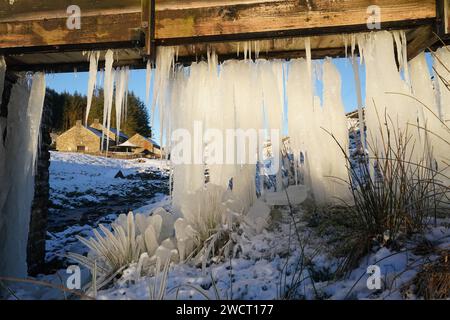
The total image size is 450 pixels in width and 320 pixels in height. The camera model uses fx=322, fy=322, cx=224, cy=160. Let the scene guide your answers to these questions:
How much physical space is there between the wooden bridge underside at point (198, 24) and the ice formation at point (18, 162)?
754 millimetres

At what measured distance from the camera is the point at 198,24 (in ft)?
10.2

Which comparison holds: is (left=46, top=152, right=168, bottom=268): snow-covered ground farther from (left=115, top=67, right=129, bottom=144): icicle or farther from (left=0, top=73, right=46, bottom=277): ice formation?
(left=115, top=67, right=129, bottom=144): icicle

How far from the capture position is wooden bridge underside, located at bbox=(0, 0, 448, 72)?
2.96 meters

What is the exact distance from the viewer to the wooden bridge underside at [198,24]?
296 centimetres

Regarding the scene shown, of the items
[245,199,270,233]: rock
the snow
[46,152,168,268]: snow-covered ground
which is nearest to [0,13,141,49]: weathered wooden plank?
[245,199,270,233]: rock

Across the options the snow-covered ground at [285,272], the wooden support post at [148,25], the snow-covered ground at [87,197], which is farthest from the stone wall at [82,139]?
the wooden support post at [148,25]

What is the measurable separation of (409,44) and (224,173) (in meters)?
2.36

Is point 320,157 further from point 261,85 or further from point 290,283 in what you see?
point 290,283

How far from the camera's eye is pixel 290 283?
6.86 ft

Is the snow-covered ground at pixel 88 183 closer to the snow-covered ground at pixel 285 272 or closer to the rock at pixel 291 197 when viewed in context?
the rock at pixel 291 197

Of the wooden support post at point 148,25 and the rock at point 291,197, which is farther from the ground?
the wooden support post at point 148,25

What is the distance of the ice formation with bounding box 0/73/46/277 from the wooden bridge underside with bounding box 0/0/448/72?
75 centimetres

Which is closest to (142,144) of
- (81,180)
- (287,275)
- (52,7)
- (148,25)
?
(81,180)

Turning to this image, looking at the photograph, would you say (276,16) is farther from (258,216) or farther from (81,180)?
(81,180)
